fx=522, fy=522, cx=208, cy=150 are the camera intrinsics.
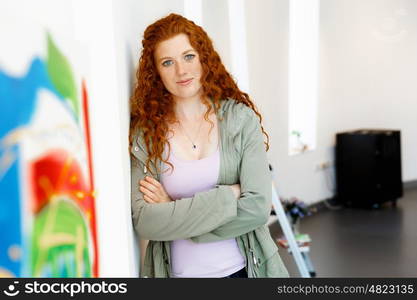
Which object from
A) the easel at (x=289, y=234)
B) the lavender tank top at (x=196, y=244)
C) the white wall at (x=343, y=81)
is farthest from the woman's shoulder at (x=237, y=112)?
the white wall at (x=343, y=81)

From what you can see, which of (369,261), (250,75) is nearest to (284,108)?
(250,75)

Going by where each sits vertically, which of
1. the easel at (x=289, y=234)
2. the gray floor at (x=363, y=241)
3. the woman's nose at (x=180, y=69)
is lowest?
the gray floor at (x=363, y=241)

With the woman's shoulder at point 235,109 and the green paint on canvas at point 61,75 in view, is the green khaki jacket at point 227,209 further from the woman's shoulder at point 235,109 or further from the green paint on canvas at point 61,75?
the green paint on canvas at point 61,75

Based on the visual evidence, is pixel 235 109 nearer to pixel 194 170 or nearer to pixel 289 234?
pixel 194 170

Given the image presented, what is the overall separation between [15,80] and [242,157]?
0.83 m

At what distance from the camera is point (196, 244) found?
1.40 metres

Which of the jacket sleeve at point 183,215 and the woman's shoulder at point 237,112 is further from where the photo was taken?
the woman's shoulder at point 237,112

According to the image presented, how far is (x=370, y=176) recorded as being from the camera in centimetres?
604

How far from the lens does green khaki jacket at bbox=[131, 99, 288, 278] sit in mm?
1301

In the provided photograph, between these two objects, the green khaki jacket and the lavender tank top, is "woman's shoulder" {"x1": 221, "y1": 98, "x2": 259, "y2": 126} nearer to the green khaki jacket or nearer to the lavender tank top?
the green khaki jacket

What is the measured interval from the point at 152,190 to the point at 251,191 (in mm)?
261

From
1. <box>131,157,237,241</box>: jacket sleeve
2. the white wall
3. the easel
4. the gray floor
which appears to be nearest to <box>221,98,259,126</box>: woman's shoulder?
<box>131,157,237,241</box>: jacket sleeve

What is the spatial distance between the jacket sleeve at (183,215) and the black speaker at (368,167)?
5.01 meters

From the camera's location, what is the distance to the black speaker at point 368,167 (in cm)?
599
